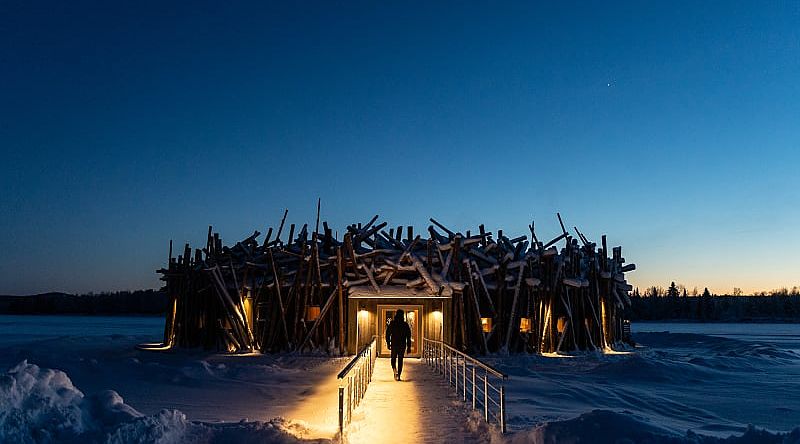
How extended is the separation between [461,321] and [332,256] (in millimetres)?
4986

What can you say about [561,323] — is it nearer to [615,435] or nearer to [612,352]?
[612,352]

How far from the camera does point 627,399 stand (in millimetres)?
14961

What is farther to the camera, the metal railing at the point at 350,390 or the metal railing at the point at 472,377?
the metal railing at the point at 472,377

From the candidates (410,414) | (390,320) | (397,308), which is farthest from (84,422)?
(397,308)

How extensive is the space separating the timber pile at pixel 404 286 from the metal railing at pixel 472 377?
245 cm

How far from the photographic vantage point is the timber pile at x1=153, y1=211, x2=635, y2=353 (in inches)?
923

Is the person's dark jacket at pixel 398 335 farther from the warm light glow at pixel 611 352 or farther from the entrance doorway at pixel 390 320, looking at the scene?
the warm light glow at pixel 611 352

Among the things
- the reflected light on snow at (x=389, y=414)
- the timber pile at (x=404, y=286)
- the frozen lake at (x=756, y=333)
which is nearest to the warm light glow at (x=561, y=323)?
the timber pile at (x=404, y=286)

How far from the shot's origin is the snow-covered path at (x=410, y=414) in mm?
8406

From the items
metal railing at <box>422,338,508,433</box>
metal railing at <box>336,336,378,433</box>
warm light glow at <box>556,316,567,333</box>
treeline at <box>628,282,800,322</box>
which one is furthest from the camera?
treeline at <box>628,282,800,322</box>

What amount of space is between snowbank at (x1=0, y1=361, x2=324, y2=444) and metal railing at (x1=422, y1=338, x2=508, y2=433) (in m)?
2.61

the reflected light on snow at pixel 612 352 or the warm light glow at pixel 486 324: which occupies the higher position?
the warm light glow at pixel 486 324

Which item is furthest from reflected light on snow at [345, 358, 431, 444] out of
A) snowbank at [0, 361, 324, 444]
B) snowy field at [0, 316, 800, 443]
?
snowbank at [0, 361, 324, 444]

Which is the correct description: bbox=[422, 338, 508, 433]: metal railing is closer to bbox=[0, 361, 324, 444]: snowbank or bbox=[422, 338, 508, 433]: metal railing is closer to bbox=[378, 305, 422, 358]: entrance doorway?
bbox=[378, 305, 422, 358]: entrance doorway
